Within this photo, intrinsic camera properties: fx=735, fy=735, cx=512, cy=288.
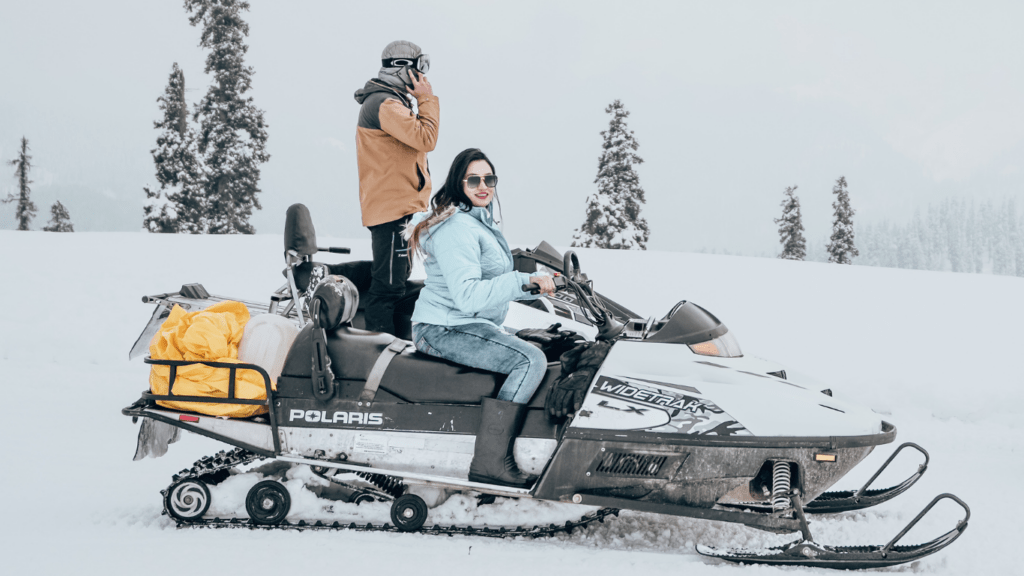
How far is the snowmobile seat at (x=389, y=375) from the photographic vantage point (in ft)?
9.58

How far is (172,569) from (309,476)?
0.66m

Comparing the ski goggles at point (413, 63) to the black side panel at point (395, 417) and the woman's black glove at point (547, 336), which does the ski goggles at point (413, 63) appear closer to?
the woman's black glove at point (547, 336)

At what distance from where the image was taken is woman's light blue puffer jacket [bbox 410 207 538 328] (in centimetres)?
278

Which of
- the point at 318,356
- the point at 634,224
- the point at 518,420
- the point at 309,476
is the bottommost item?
the point at 309,476

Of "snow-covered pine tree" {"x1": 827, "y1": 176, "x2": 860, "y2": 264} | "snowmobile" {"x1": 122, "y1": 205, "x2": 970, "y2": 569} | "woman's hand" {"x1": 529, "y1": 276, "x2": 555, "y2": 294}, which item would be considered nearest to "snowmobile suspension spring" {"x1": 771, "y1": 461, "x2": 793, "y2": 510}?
"snowmobile" {"x1": 122, "y1": 205, "x2": 970, "y2": 569}

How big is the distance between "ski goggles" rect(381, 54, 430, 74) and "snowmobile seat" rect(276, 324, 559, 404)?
158cm

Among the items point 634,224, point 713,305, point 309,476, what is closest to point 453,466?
point 309,476

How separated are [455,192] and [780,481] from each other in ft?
5.50

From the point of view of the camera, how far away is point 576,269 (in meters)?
2.81

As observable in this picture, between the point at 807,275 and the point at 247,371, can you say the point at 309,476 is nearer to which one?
the point at 247,371

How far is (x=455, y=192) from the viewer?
2.99 metres

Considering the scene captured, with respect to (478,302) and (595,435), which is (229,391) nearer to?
(478,302)

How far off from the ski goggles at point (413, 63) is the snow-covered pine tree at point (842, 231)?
102ft

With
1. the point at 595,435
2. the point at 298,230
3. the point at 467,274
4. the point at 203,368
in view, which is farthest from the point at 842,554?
the point at 298,230
